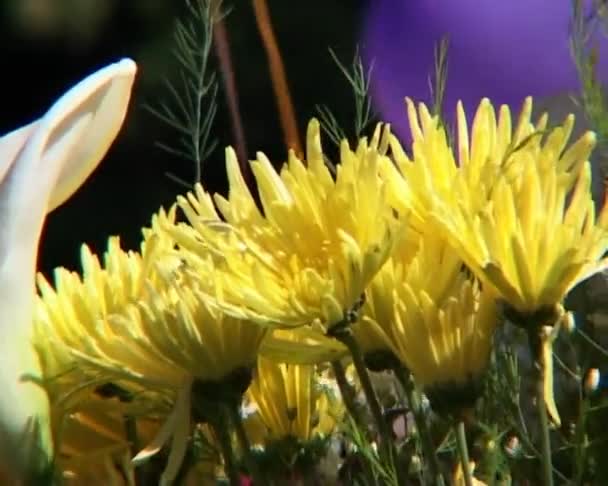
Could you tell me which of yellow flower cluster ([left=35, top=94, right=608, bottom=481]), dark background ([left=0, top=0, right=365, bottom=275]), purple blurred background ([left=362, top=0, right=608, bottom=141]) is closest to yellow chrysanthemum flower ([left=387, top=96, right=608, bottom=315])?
yellow flower cluster ([left=35, top=94, right=608, bottom=481])

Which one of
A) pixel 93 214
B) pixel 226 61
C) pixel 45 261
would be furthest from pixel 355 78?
pixel 93 214

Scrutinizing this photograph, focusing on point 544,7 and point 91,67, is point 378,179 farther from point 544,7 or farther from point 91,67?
point 91,67

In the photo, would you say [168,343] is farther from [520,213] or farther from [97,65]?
[97,65]

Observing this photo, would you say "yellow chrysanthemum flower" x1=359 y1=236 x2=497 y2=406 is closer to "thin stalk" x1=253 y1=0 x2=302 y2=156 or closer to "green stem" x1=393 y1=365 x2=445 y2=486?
"green stem" x1=393 y1=365 x2=445 y2=486

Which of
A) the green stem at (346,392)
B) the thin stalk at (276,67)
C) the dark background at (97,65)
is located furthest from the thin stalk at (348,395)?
the dark background at (97,65)

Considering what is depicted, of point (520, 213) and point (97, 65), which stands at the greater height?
point (520, 213)

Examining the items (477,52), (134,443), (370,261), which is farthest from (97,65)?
(370,261)
